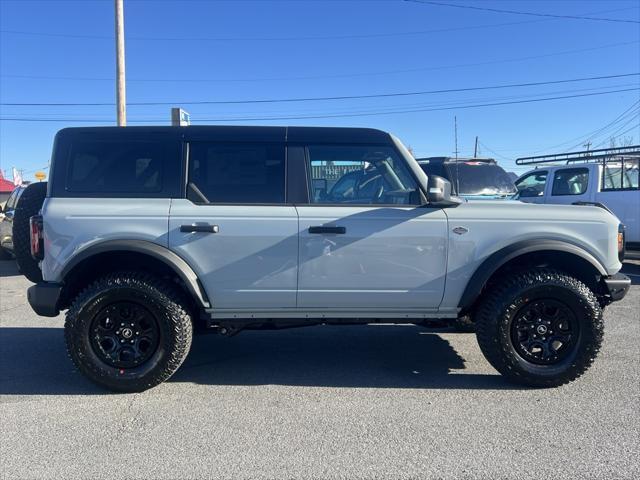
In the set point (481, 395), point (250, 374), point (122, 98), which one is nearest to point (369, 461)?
point (481, 395)

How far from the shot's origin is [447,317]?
421cm

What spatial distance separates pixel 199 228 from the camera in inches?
156

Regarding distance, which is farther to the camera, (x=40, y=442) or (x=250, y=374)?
(x=250, y=374)

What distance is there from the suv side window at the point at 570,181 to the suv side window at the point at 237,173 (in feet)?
27.3

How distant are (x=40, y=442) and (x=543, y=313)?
12.3ft

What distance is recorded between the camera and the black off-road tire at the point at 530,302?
13.2 ft

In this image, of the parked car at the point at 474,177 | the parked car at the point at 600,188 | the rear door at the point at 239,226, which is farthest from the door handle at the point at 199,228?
the parked car at the point at 600,188

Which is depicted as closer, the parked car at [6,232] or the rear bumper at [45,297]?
the rear bumper at [45,297]

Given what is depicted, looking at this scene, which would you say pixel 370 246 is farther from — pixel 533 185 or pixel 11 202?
pixel 11 202

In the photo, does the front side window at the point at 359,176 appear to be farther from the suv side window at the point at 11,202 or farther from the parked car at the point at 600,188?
the suv side window at the point at 11,202

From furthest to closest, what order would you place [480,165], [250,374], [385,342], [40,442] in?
[480,165] → [385,342] → [250,374] → [40,442]

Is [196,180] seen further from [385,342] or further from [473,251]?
[385,342]

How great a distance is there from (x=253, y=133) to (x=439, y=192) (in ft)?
5.12

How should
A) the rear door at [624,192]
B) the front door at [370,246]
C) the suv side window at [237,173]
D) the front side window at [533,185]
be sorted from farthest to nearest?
the front side window at [533,185] < the rear door at [624,192] < the suv side window at [237,173] < the front door at [370,246]
